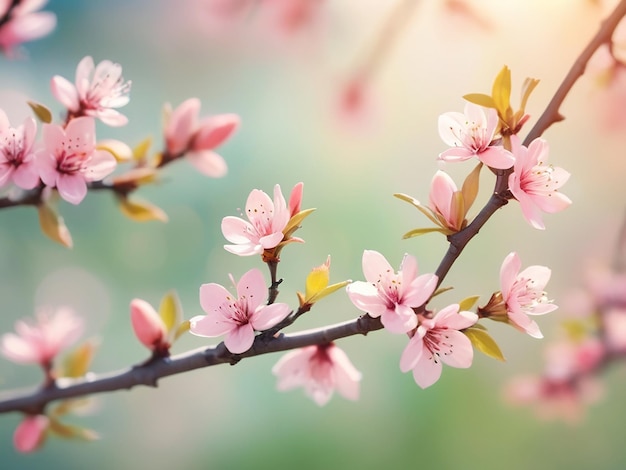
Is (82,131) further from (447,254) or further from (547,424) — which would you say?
(547,424)

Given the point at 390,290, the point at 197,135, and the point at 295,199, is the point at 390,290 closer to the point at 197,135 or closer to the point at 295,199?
the point at 295,199

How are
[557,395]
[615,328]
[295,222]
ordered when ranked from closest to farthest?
[295,222]
[615,328]
[557,395]

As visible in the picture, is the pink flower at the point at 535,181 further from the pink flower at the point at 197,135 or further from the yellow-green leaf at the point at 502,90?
the pink flower at the point at 197,135

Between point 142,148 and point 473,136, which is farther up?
point 473,136

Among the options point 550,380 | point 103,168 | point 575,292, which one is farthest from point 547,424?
point 103,168

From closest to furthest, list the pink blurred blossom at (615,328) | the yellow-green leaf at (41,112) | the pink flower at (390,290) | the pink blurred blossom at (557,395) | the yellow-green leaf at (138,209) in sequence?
the pink flower at (390,290)
the yellow-green leaf at (41,112)
the yellow-green leaf at (138,209)
the pink blurred blossom at (615,328)
the pink blurred blossom at (557,395)

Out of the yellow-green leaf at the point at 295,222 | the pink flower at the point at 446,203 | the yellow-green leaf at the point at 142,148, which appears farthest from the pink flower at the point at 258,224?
the yellow-green leaf at the point at 142,148

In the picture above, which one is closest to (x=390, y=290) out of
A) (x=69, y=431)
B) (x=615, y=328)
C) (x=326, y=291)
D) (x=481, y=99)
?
(x=326, y=291)
